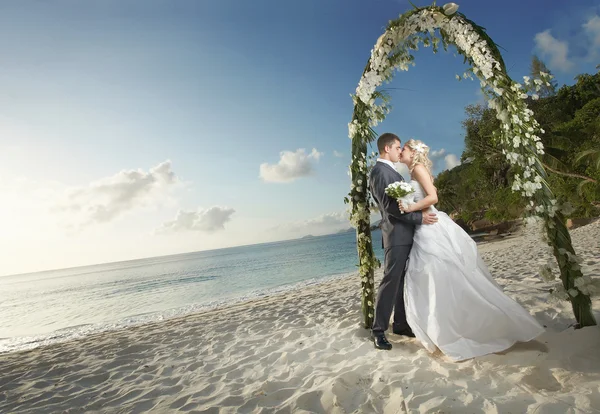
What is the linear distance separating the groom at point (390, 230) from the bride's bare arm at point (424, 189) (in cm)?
9

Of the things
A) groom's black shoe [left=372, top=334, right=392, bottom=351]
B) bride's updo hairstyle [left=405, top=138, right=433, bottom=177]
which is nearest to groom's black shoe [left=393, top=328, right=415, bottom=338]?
groom's black shoe [left=372, top=334, right=392, bottom=351]

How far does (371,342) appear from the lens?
4785mm

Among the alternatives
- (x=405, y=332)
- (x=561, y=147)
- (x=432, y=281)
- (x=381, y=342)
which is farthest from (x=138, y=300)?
(x=561, y=147)

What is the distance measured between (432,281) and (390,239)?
72cm

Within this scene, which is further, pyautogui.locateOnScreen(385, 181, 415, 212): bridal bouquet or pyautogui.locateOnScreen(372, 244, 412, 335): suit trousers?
pyautogui.locateOnScreen(372, 244, 412, 335): suit trousers

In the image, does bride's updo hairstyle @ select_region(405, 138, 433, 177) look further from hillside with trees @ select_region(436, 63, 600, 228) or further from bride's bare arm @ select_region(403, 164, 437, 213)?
hillside with trees @ select_region(436, 63, 600, 228)

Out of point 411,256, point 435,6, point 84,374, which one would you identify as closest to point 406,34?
point 435,6

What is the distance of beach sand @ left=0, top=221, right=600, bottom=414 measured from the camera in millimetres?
3020

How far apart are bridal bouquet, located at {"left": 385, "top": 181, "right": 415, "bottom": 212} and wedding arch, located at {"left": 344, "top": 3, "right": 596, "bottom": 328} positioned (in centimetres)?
106

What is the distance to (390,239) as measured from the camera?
14.6 ft

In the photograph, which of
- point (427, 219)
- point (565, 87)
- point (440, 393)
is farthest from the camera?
point (565, 87)

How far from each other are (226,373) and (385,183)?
321 centimetres

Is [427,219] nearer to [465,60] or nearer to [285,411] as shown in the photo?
[465,60]

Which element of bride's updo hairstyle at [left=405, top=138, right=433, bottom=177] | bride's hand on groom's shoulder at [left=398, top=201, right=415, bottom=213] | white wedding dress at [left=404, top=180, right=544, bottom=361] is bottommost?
white wedding dress at [left=404, top=180, right=544, bottom=361]
